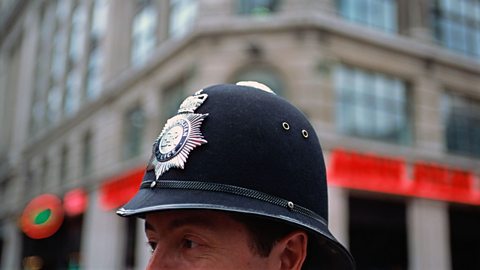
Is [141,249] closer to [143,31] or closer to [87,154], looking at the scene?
[87,154]

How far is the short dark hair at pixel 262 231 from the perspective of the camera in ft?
4.90

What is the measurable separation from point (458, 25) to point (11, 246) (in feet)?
86.1

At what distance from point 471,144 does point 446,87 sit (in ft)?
7.27

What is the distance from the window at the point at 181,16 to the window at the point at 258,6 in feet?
4.82

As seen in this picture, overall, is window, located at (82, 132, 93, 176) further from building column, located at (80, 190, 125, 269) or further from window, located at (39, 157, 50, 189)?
window, located at (39, 157, 50, 189)

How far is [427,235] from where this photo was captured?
649 inches

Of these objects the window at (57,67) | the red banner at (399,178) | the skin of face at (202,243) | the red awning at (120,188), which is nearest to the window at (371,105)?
the red banner at (399,178)

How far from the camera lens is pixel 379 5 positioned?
56.8 ft

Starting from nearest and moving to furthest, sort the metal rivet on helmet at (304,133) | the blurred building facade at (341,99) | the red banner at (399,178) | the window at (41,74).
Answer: the metal rivet on helmet at (304,133), the red banner at (399,178), the blurred building facade at (341,99), the window at (41,74)

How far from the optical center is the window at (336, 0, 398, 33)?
54.0ft

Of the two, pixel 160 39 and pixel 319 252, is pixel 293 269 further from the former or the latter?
pixel 160 39

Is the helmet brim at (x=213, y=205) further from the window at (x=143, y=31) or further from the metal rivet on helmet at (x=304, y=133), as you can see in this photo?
the window at (x=143, y=31)

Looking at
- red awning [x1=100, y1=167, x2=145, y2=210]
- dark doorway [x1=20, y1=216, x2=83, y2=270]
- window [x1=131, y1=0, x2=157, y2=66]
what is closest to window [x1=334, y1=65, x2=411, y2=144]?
red awning [x1=100, y1=167, x2=145, y2=210]

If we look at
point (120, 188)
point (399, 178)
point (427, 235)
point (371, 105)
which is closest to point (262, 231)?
point (399, 178)
